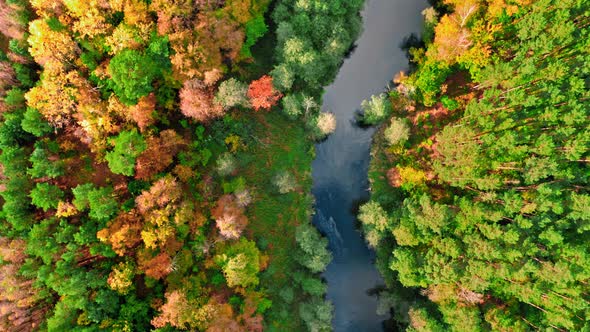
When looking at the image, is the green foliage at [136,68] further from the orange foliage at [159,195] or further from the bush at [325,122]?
the bush at [325,122]

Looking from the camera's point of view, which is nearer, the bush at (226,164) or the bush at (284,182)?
the bush at (226,164)

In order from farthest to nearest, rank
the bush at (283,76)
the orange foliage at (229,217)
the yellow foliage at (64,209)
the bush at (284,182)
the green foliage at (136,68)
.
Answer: the bush at (284,182) < the bush at (283,76) < the orange foliage at (229,217) < the yellow foliage at (64,209) < the green foliage at (136,68)

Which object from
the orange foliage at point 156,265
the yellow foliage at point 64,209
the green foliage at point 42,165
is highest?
the green foliage at point 42,165

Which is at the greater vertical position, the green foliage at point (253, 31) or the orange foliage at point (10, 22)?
the green foliage at point (253, 31)

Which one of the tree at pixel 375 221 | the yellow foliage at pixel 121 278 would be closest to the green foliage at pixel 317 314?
the tree at pixel 375 221

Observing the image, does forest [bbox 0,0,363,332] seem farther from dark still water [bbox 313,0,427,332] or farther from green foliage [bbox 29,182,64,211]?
dark still water [bbox 313,0,427,332]

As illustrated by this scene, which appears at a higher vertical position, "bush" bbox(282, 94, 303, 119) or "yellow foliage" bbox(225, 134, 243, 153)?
"bush" bbox(282, 94, 303, 119)

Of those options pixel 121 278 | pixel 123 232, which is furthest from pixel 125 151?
pixel 121 278

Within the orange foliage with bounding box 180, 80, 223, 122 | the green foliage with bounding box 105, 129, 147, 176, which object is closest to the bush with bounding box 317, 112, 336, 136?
the orange foliage with bounding box 180, 80, 223, 122
